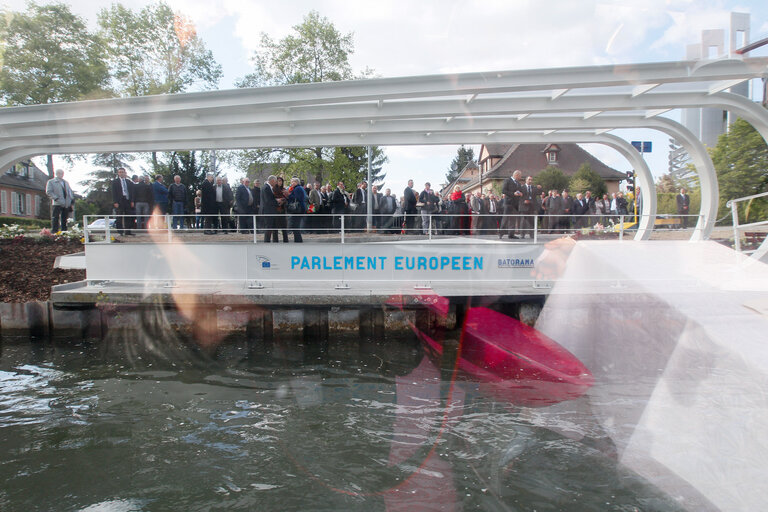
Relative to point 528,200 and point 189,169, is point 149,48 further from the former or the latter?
point 528,200

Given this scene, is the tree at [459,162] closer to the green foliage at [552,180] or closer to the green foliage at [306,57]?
the green foliage at [552,180]

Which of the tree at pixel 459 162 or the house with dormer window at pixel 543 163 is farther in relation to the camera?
the tree at pixel 459 162

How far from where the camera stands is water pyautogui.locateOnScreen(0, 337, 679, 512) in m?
4.39

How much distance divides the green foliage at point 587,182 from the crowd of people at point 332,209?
29.8 meters

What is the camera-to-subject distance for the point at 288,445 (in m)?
5.27

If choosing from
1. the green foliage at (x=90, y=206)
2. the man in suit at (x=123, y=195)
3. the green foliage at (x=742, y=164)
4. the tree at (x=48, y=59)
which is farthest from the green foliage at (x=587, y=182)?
the green foliage at (x=90, y=206)

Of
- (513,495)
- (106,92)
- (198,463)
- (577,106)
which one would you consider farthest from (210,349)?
(106,92)

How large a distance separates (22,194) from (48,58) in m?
22.4

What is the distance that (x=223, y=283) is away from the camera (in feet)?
32.3

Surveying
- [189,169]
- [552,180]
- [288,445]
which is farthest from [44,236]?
[552,180]

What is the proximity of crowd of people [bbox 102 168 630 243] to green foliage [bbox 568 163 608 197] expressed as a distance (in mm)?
29845

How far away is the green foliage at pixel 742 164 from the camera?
97.2 feet

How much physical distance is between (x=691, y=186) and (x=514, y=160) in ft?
52.8

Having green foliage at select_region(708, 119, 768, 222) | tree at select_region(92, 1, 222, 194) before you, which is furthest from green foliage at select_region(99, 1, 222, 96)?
green foliage at select_region(708, 119, 768, 222)
